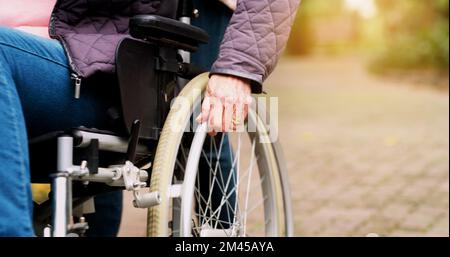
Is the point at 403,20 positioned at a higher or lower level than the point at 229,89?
higher

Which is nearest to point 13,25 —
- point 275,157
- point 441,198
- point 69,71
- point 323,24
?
point 69,71

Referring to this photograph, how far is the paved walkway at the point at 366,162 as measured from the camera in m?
4.29

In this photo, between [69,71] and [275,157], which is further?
[275,157]

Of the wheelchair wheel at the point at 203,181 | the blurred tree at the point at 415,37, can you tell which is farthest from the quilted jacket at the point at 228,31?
the blurred tree at the point at 415,37

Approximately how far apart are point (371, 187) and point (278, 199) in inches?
114

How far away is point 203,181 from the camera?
2.44 metres

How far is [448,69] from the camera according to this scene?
12602 mm

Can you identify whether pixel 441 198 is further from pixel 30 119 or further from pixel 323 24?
pixel 323 24

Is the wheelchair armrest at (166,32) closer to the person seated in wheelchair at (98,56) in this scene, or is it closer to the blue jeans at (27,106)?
the person seated in wheelchair at (98,56)

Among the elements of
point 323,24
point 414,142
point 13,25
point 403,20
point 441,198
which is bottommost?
point 13,25

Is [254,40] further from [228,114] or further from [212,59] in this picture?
[212,59]

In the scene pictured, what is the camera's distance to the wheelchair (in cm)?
178

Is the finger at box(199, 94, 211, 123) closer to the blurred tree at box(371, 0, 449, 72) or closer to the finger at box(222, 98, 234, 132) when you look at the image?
the finger at box(222, 98, 234, 132)

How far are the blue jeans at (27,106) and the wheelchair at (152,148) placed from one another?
63mm
